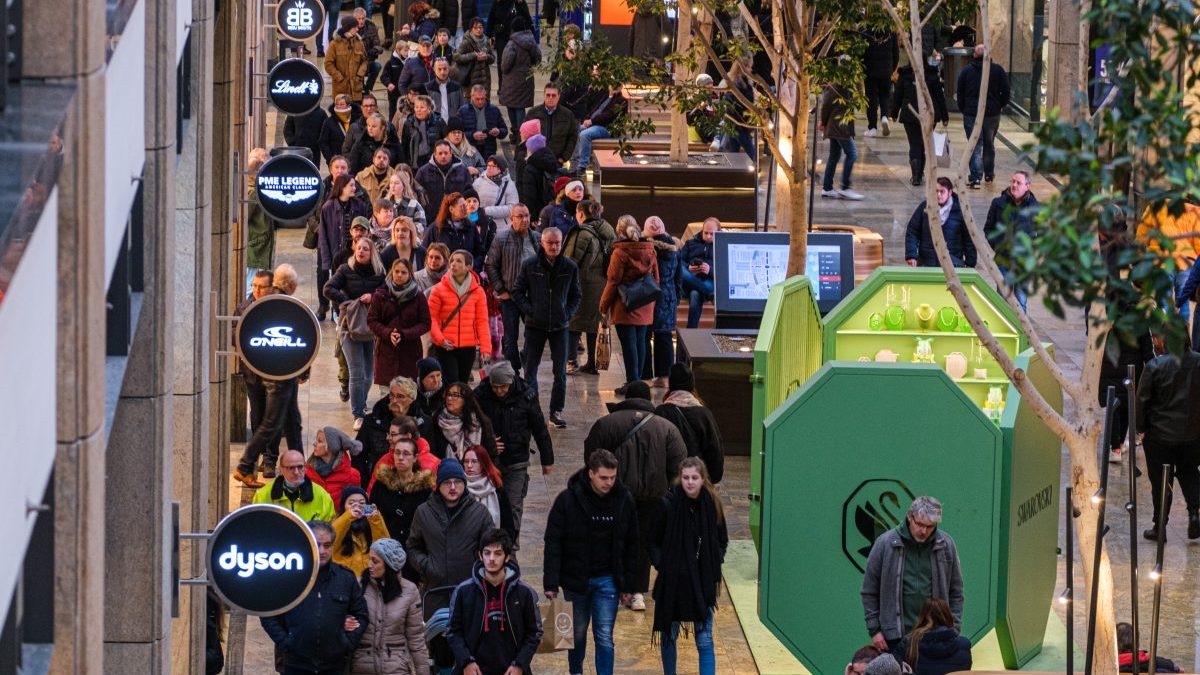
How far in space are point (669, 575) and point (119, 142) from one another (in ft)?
20.1

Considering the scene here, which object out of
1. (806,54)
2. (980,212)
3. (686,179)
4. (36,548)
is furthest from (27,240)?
(980,212)

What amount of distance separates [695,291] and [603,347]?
3.83ft

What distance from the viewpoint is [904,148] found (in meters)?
33.2

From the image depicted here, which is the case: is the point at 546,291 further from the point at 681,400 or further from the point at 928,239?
the point at 928,239

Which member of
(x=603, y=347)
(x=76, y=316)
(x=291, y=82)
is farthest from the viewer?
(x=291, y=82)

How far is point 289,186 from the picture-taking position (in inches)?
622

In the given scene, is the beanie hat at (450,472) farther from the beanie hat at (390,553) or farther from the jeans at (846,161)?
the jeans at (846,161)

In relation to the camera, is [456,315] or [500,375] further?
[456,315]

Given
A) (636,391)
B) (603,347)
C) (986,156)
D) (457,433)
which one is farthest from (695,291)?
(986,156)

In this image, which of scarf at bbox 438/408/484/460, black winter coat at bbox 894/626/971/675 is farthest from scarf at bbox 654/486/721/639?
scarf at bbox 438/408/484/460

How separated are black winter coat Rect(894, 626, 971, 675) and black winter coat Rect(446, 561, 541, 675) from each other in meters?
2.08

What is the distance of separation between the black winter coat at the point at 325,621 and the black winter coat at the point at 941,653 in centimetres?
303

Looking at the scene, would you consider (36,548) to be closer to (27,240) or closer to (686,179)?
(27,240)

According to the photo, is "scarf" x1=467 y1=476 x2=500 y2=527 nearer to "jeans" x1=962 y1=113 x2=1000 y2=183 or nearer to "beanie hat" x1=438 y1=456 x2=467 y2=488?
"beanie hat" x1=438 y1=456 x2=467 y2=488
